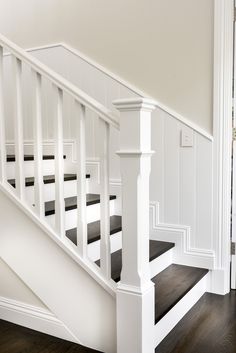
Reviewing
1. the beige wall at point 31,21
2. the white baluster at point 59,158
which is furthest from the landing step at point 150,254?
the beige wall at point 31,21

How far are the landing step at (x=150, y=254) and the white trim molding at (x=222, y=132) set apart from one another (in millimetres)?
356

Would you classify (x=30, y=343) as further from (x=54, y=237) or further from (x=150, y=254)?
(x=150, y=254)

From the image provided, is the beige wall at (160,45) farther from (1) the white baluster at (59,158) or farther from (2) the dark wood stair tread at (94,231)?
→ (1) the white baluster at (59,158)

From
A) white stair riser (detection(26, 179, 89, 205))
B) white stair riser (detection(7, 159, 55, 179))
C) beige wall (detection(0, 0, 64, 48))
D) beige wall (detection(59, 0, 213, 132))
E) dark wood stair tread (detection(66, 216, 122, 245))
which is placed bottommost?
dark wood stair tread (detection(66, 216, 122, 245))

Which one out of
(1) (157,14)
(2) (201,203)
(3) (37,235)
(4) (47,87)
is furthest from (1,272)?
(1) (157,14)

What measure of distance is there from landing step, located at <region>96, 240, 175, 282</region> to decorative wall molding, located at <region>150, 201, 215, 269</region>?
0.19 feet

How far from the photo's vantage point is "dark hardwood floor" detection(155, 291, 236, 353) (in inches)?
76.1

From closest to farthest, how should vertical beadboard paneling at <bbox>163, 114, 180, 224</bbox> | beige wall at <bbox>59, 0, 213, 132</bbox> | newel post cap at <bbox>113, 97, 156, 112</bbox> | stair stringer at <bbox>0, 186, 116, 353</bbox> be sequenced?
newel post cap at <bbox>113, 97, 156, 112</bbox> → stair stringer at <bbox>0, 186, 116, 353</bbox> → beige wall at <bbox>59, 0, 213, 132</bbox> → vertical beadboard paneling at <bbox>163, 114, 180, 224</bbox>

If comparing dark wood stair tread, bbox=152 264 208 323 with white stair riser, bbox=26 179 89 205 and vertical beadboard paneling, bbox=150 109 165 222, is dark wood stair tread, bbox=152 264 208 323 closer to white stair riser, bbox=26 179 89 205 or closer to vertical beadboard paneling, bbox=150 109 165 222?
vertical beadboard paneling, bbox=150 109 165 222

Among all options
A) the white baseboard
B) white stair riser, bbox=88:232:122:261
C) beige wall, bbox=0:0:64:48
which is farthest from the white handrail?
beige wall, bbox=0:0:64:48

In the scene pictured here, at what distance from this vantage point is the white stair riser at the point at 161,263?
244 centimetres

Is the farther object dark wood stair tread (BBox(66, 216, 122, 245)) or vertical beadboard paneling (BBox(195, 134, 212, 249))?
vertical beadboard paneling (BBox(195, 134, 212, 249))

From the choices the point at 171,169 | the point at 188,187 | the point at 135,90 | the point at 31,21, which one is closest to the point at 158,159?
the point at 171,169

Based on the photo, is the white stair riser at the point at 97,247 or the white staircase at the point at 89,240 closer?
the white staircase at the point at 89,240
